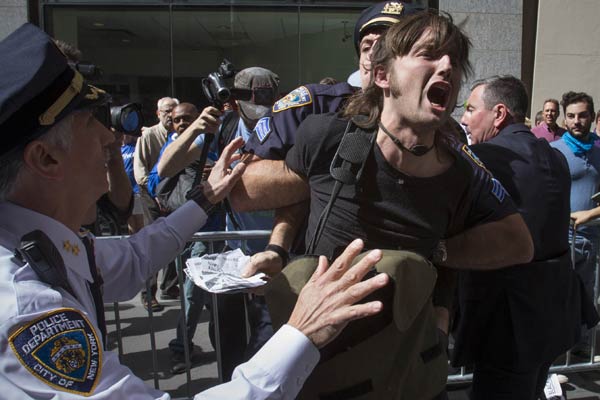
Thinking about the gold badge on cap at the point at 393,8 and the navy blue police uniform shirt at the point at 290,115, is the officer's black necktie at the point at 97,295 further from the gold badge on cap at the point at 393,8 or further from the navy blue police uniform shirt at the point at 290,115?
the gold badge on cap at the point at 393,8

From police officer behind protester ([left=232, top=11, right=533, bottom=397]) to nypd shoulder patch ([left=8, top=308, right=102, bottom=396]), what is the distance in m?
0.84

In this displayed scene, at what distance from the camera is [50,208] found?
1.43 meters

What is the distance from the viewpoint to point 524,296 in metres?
2.78

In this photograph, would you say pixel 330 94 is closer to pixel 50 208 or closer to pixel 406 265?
pixel 406 265

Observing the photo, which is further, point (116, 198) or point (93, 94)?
point (116, 198)

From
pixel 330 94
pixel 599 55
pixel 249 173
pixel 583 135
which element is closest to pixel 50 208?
pixel 249 173

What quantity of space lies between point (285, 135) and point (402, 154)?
0.46 metres

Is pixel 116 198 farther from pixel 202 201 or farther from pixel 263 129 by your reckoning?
pixel 263 129

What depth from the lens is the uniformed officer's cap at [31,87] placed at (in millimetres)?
1241

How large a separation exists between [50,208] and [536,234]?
2316 mm

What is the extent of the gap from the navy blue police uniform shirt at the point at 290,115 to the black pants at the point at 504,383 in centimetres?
159

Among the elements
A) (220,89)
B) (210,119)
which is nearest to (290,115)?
(220,89)

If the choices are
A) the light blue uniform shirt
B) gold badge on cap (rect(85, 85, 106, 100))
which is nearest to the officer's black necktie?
gold badge on cap (rect(85, 85, 106, 100))

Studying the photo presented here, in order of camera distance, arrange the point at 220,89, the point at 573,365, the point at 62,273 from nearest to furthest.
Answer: the point at 62,273
the point at 220,89
the point at 573,365
